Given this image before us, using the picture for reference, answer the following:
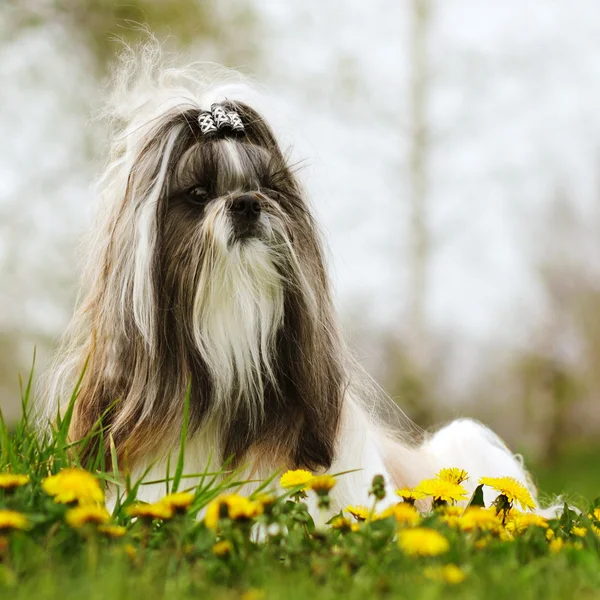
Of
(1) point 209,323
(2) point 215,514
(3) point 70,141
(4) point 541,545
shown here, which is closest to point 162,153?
(1) point 209,323

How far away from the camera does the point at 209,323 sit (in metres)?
2.41

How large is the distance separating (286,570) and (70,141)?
8475mm

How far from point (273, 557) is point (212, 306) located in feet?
2.92

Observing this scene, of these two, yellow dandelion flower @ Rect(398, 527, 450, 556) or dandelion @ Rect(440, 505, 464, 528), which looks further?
dandelion @ Rect(440, 505, 464, 528)

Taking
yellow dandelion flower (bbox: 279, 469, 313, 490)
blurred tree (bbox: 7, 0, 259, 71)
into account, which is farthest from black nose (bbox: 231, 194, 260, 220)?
blurred tree (bbox: 7, 0, 259, 71)

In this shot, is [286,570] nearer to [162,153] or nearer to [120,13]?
[162,153]


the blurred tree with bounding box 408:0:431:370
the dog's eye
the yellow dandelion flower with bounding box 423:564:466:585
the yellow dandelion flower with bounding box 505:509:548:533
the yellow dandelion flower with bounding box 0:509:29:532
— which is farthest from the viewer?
the blurred tree with bounding box 408:0:431:370

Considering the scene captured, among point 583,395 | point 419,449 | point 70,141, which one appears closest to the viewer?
point 419,449

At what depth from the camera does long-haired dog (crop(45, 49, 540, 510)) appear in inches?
95.0

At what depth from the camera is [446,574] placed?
1350 millimetres

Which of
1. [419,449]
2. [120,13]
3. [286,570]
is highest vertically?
[120,13]

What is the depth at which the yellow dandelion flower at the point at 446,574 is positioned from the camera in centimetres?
134

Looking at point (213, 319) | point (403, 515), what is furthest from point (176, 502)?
point (213, 319)

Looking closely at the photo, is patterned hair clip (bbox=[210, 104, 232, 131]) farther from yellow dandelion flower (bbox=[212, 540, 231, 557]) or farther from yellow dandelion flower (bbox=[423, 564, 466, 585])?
yellow dandelion flower (bbox=[423, 564, 466, 585])
